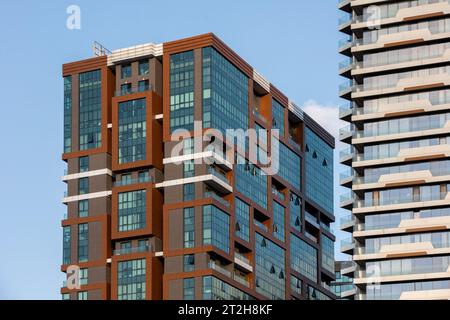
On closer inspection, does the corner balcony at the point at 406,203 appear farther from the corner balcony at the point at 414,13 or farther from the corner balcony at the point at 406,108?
the corner balcony at the point at 414,13

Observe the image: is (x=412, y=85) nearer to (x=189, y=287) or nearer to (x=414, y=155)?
(x=414, y=155)

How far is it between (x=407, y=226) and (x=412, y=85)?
18804mm

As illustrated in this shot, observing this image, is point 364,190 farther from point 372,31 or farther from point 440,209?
point 372,31

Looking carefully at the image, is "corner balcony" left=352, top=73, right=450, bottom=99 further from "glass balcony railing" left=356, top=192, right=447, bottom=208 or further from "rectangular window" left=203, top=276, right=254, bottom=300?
"rectangular window" left=203, top=276, right=254, bottom=300

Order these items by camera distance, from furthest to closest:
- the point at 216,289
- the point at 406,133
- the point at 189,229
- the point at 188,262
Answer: the point at 189,229
the point at 188,262
the point at 216,289
the point at 406,133

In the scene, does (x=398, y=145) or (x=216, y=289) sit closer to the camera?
(x=398, y=145)

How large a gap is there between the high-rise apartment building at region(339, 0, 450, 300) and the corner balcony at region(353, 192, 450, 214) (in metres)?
0.13

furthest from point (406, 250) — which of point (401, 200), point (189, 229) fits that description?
point (189, 229)

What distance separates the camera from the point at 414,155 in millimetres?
157125

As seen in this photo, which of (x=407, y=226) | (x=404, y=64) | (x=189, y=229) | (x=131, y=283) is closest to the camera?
(x=407, y=226)

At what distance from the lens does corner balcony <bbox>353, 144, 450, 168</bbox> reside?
514 ft

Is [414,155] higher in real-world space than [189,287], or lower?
higher

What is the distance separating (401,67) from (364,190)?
1698 cm
